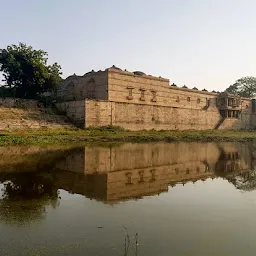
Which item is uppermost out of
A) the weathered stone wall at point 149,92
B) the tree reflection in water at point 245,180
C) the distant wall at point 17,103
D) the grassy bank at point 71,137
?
the weathered stone wall at point 149,92

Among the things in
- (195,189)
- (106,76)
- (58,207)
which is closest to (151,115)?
(106,76)

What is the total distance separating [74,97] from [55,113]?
26.3 feet

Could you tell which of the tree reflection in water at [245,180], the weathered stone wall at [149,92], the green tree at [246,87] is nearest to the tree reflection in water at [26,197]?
the tree reflection in water at [245,180]

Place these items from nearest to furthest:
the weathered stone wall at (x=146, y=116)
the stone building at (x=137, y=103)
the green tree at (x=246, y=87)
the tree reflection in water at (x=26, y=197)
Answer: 1. the tree reflection in water at (x=26, y=197)
2. the weathered stone wall at (x=146, y=116)
3. the stone building at (x=137, y=103)
4. the green tree at (x=246, y=87)

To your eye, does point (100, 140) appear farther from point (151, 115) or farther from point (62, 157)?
point (151, 115)

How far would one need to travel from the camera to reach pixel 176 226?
238 inches

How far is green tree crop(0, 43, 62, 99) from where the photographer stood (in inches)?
1335

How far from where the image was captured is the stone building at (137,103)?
34.6 metres

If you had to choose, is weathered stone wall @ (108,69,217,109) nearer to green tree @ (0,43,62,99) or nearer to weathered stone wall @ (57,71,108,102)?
weathered stone wall @ (57,71,108,102)

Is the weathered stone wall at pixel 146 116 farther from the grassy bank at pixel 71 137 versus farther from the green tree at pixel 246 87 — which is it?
the green tree at pixel 246 87

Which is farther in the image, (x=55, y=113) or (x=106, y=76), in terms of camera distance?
(x=106, y=76)

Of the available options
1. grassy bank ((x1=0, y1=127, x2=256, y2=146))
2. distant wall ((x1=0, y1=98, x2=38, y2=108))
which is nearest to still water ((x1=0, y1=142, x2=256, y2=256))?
grassy bank ((x1=0, y1=127, x2=256, y2=146))

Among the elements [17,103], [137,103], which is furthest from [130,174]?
[137,103]

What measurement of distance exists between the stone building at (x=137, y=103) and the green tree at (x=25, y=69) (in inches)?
136
